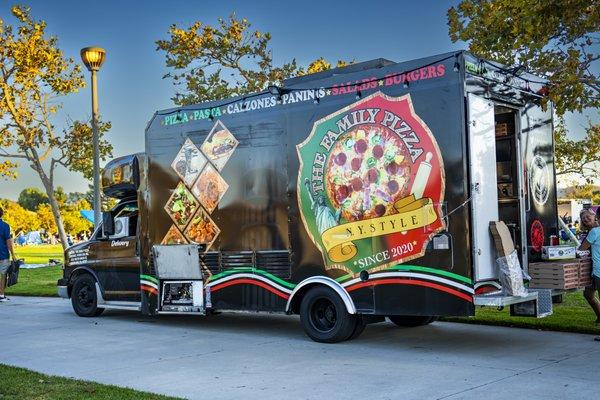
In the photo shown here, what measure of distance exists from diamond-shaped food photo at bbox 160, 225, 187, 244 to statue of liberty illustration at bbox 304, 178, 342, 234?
2480 mm

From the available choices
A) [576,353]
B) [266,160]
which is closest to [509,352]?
[576,353]

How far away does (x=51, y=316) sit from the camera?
13281 mm

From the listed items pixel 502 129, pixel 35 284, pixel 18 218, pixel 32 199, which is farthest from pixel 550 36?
pixel 32 199

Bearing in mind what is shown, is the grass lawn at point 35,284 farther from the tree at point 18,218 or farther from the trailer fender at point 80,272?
the tree at point 18,218

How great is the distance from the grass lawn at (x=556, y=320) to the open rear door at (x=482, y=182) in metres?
2.23

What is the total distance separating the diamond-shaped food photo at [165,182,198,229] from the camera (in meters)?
10.9

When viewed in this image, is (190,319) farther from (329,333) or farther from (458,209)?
(458,209)

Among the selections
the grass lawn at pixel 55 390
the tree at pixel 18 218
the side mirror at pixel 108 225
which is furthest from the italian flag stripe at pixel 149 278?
the tree at pixel 18 218

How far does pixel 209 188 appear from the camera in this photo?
10641mm

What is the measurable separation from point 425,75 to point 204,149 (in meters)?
3.80

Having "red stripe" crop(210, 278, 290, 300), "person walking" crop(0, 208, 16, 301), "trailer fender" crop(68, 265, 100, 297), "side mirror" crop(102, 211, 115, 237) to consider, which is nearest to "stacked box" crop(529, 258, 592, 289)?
"red stripe" crop(210, 278, 290, 300)

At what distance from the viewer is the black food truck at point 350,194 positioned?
8172 mm

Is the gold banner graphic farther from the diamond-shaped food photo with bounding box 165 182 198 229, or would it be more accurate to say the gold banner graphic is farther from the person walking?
the person walking

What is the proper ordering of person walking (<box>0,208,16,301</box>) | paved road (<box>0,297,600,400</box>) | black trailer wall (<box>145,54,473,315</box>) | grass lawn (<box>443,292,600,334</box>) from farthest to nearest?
person walking (<box>0,208,16,301</box>), grass lawn (<box>443,292,600,334</box>), black trailer wall (<box>145,54,473,315</box>), paved road (<box>0,297,600,400</box>)
